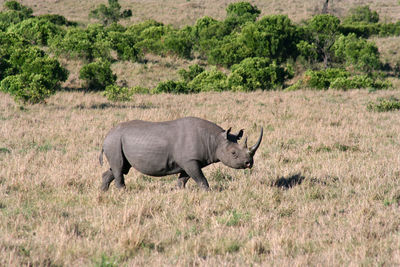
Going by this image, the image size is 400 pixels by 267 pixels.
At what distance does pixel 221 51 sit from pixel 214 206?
29.1m

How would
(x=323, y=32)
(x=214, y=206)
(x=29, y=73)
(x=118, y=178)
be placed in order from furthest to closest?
(x=323, y=32) < (x=29, y=73) < (x=118, y=178) < (x=214, y=206)

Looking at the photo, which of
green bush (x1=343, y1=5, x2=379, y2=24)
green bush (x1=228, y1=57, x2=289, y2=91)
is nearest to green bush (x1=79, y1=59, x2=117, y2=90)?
green bush (x1=228, y1=57, x2=289, y2=91)

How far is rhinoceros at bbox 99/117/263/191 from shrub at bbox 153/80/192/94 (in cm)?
1801

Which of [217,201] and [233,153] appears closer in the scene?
[217,201]

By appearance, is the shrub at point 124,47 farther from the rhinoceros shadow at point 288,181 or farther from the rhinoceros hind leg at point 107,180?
the rhinoceros hind leg at point 107,180

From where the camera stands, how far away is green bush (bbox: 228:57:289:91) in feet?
Result: 89.5

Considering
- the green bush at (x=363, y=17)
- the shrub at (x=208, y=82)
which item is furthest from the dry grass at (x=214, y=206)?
Result: the green bush at (x=363, y=17)

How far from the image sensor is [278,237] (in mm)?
5504

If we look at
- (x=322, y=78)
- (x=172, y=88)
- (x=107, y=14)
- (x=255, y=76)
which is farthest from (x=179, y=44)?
(x=107, y=14)

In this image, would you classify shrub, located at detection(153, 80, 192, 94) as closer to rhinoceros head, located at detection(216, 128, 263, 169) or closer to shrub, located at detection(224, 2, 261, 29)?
shrub, located at detection(224, 2, 261, 29)

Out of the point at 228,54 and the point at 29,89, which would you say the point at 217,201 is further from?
the point at 228,54

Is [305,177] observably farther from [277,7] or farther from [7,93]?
[277,7]

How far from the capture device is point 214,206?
697 cm

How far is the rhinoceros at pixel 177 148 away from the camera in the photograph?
7367 millimetres
